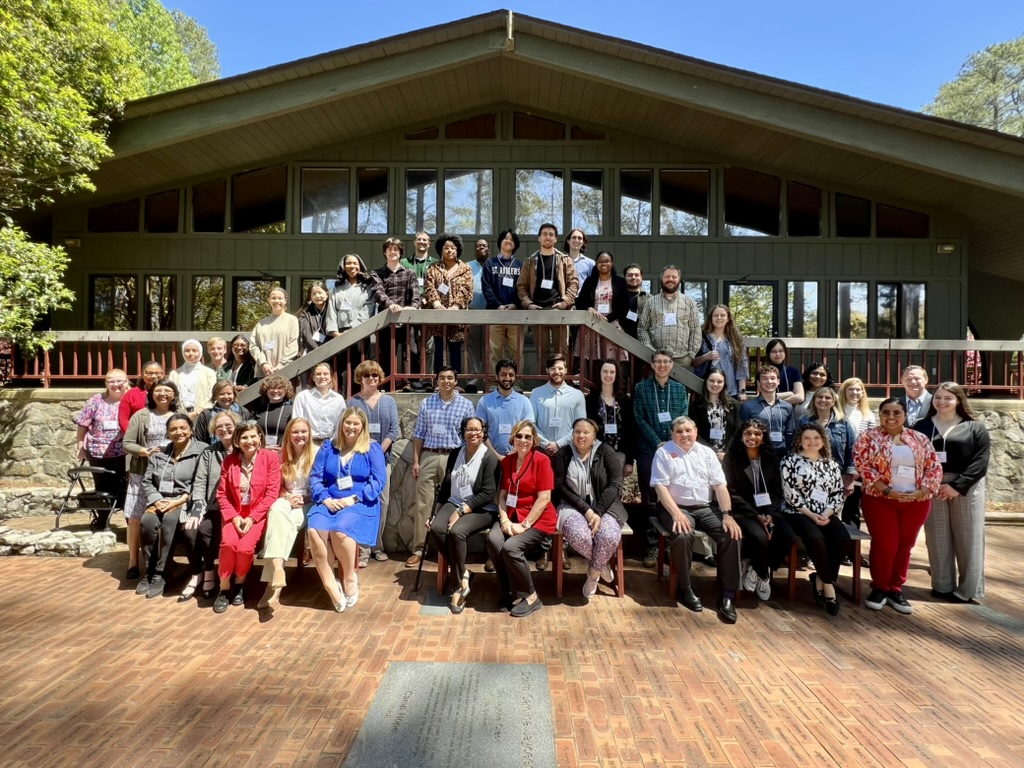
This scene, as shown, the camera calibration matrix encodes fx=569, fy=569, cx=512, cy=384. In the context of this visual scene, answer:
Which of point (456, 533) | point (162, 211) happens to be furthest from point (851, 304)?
point (162, 211)

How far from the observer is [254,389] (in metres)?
6.02

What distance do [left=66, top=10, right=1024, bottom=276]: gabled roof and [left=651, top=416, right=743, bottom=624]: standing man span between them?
6.91 m

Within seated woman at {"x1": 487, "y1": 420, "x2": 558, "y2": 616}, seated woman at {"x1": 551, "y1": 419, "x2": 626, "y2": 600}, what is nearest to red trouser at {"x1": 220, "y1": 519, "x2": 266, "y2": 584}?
seated woman at {"x1": 487, "y1": 420, "x2": 558, "y2": 616}

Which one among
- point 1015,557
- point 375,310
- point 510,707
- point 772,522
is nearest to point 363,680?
point 510,707

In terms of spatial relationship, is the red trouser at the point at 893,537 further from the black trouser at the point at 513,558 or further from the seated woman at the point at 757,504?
the black trouser at the point at 513,558

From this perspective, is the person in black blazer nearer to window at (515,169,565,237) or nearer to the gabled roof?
the gabled roof

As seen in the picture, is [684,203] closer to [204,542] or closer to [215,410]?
[215,410]

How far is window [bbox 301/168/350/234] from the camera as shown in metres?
11.3

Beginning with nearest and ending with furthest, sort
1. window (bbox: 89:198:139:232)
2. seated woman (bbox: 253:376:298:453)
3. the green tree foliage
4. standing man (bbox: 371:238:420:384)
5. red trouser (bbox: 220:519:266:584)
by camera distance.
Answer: red trouser (bbox: 220:519:266:584), seated woman (bbox: 253:376:298:453), standing man (bbox: 371:238:420:384), window (bbox: 89:198:139:232), the green tree foliage

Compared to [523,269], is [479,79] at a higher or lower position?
higher

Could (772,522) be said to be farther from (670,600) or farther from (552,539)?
(552,539)

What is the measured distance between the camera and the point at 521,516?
4.63 m

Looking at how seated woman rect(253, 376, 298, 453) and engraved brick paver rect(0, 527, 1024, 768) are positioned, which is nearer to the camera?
engraved brick paver rect(0, 527, 1024, 768)

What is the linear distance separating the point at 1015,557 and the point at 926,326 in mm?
5971
